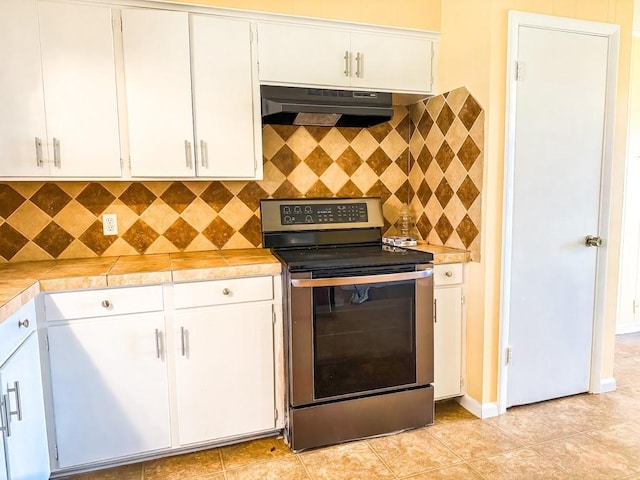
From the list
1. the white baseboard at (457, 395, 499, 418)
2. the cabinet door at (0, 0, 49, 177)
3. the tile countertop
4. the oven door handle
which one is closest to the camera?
the tile countertop

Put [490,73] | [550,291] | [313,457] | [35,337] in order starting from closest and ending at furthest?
[35,337]
[313,457]
[490,73]
[550,291]

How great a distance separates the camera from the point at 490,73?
226 cm

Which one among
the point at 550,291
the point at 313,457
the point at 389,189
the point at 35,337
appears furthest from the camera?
the point at 389,189

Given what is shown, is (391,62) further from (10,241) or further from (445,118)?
(10,241)

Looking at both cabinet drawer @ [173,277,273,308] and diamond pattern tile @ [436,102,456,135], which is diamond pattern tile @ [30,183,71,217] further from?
diamond pattern tile @ [436,102,456,135]

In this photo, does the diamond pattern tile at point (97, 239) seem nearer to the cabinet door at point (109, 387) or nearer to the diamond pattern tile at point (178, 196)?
the diamond pattern tile at point (178, 196)

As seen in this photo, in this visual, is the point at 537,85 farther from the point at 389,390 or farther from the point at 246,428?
the point at 246,428

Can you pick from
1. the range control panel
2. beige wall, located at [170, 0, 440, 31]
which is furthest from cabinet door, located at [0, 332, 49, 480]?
beige wall, located at [170, 0, 440, 31]

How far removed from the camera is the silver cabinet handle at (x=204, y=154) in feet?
7.34

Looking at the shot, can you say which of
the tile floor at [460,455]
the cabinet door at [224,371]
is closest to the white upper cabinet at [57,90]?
the cabinet door at [224,371]

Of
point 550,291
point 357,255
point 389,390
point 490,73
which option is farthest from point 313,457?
point 490,73

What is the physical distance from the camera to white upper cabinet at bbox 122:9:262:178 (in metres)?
2.11

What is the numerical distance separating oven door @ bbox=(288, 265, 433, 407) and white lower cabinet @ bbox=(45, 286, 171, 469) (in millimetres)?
612

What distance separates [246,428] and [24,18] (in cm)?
211
